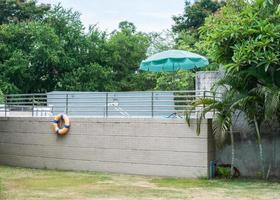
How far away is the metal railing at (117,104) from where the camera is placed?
10992mm

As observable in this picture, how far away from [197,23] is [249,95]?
15215mm

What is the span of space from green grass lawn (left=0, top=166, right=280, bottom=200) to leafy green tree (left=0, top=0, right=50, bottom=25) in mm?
14474

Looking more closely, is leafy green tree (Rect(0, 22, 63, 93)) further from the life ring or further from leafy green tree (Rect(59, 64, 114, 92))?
the life ring

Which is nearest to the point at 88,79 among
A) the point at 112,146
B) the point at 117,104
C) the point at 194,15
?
the point at 194,15

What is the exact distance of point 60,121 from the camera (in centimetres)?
1211

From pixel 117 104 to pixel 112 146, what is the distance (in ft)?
3.83

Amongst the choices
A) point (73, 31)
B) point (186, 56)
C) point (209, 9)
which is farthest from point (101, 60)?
point (186, 56)

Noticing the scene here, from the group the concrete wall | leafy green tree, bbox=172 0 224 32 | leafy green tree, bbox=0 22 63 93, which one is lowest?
the concrete wall

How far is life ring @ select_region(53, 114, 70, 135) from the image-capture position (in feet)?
39.0

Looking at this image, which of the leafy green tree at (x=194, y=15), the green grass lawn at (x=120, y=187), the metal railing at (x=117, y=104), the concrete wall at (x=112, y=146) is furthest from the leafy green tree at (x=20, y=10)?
the green grass lawn at (x=120, y=187)

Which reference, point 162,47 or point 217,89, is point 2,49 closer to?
point 162,47

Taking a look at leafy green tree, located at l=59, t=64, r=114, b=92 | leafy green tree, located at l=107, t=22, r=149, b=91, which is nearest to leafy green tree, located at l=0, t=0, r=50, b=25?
leafy green tree, located at l=107, t=22, r=149, b=91

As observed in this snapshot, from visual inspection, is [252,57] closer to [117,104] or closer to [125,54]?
[117,104]

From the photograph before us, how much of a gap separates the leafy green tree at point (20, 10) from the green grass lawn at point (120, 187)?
47.5 feet
